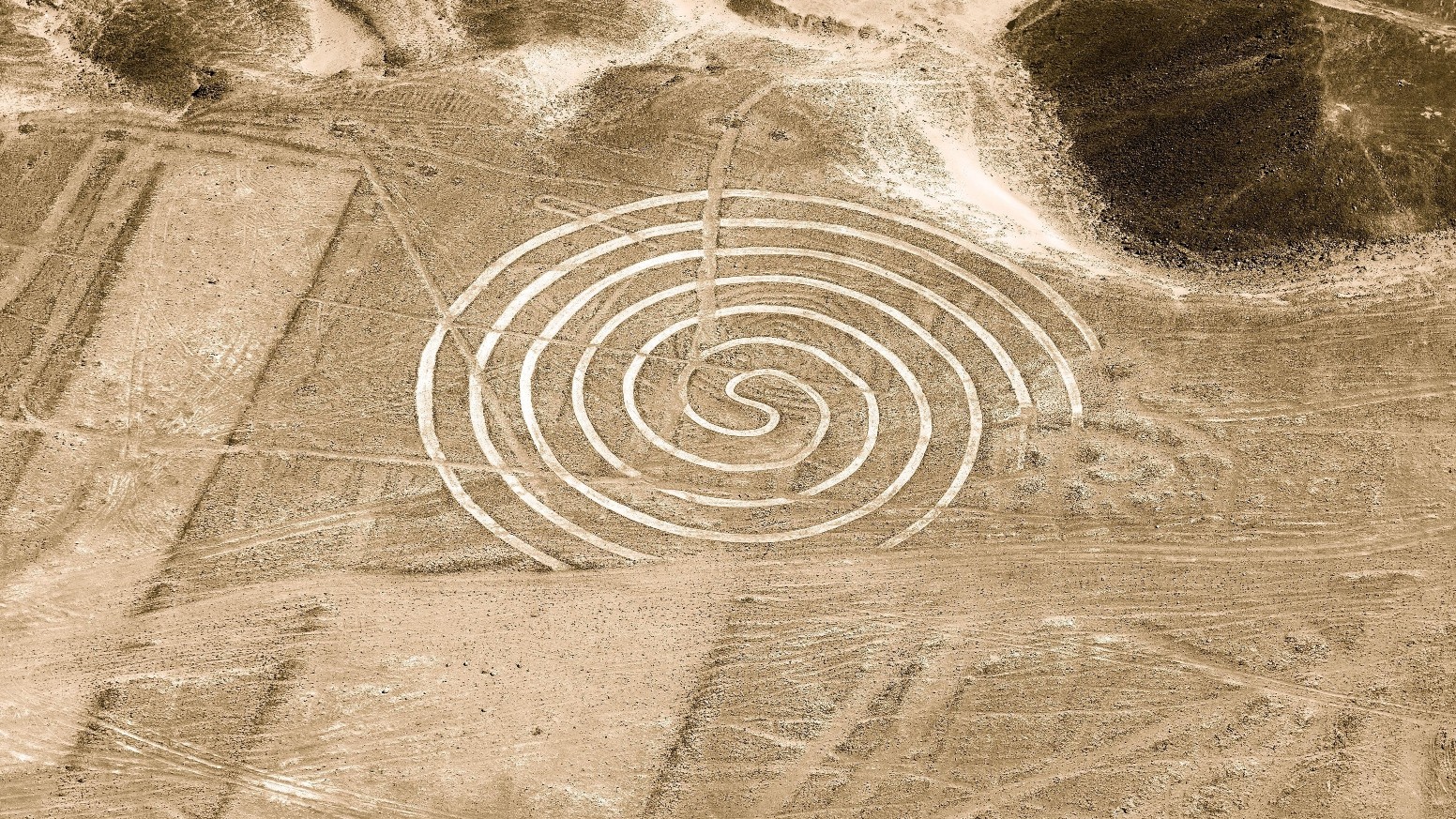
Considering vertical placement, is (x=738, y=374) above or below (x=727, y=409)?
above

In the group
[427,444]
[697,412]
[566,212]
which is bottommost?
[427,444]

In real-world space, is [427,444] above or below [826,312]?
below

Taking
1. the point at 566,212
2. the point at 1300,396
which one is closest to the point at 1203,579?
the point at 1300,396

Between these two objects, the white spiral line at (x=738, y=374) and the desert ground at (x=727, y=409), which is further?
the white spiral line at (x=738, y=374)

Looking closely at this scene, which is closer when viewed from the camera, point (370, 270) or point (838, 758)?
point (838, 758)

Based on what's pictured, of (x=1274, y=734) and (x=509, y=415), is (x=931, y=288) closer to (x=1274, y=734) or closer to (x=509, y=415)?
(x=509, y=415)
